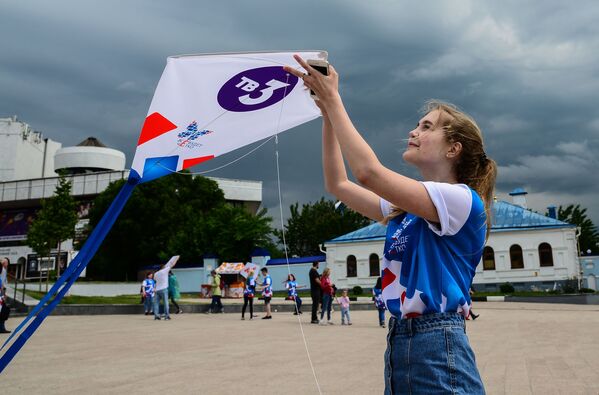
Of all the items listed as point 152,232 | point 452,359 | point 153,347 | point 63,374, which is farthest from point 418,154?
point 152,232

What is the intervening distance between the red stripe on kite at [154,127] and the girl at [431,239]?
5.36 feet

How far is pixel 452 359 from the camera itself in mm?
1809

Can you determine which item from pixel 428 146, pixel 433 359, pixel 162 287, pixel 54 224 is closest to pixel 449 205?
pixel 428 146

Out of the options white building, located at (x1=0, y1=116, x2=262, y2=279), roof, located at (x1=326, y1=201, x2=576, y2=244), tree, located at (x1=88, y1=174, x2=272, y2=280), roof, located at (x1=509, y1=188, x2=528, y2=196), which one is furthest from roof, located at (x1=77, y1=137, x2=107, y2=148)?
roof, located at (x1=509, y1=188, x2=528, y2=196)

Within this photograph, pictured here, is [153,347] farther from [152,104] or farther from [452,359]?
[452,359]

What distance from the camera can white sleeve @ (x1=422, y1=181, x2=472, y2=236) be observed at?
5.91 feet

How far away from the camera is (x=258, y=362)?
7.97 metres

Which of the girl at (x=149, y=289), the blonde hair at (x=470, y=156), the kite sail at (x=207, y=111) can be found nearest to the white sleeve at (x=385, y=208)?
the blonde hair at (x=470, y=156)

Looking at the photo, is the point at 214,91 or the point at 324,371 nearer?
the point at 214,91

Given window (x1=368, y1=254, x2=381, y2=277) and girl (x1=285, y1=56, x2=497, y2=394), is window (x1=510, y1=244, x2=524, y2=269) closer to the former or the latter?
window (x1=368, y1=254, x2=381, y2=277)

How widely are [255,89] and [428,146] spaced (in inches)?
69.1

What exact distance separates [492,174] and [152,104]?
2329 millimetres

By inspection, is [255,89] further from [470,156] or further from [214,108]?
[470,156]

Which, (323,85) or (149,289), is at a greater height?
(323,85)
